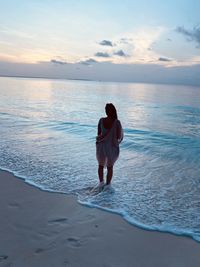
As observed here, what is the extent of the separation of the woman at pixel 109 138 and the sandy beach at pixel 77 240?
1.20 m

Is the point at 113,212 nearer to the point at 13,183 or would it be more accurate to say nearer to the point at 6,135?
the point at 13,183

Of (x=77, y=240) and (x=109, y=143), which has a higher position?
(x=109, y=143)

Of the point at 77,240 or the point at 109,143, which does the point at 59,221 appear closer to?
the point at 77,240

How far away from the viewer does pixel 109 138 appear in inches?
223

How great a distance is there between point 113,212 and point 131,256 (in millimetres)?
1338

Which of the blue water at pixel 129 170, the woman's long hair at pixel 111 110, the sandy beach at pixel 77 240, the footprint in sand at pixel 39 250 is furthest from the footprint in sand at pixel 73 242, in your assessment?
the woman's long hair at pixel 111 110

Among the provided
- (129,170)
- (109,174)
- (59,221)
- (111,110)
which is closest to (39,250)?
(59,221)

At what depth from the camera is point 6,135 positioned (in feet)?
37.3

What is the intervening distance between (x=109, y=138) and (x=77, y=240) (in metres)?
2.34

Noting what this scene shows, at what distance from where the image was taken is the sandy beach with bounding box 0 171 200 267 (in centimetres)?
346

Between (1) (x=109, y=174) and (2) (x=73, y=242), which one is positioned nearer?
(2) (x=73, y=242)

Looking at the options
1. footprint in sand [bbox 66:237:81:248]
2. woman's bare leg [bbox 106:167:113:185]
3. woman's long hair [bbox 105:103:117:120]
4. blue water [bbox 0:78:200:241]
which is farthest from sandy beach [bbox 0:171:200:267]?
woman's long hair [bbox 105:103:117:120]

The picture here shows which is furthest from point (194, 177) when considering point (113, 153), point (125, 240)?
point (125, 240)

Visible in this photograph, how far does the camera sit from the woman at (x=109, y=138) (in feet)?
18.1
